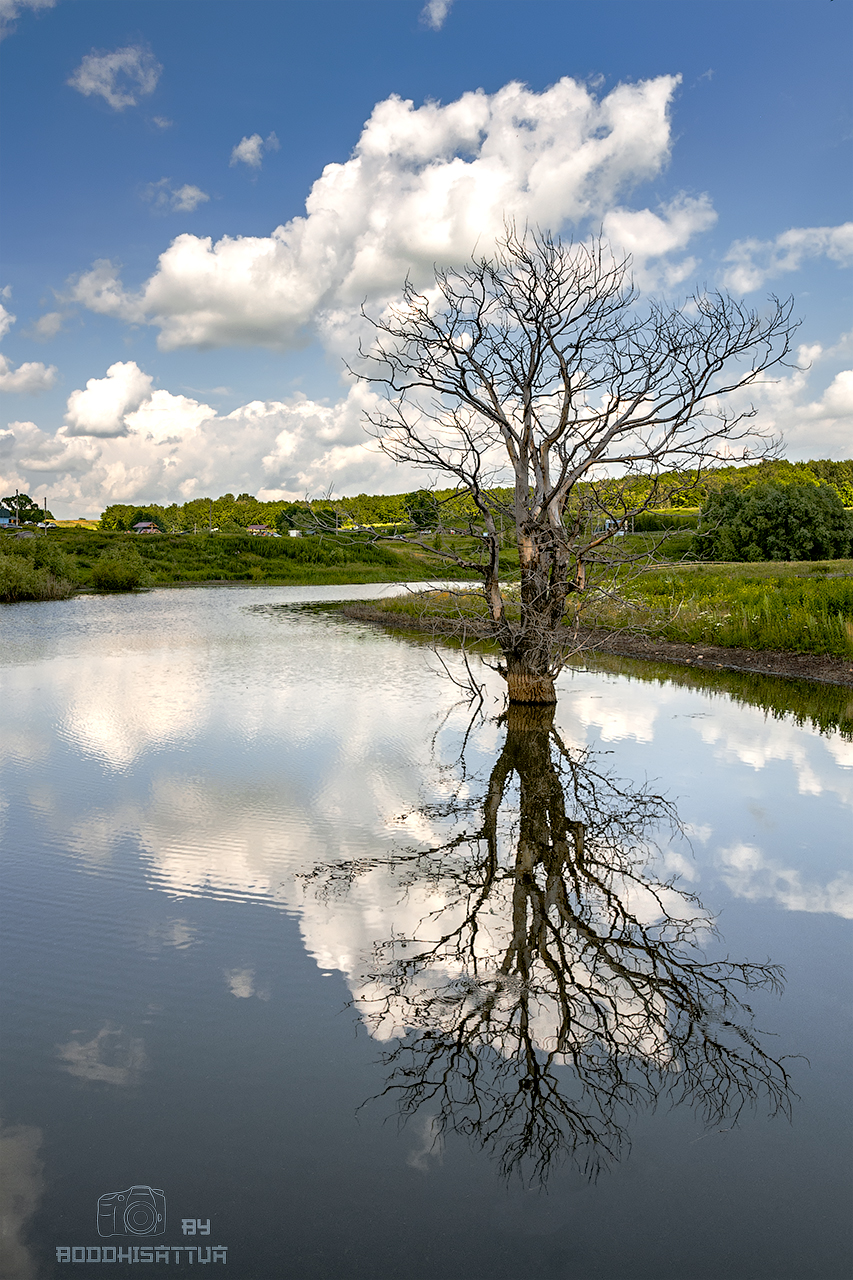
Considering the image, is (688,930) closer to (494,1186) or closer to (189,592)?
(494,1186)

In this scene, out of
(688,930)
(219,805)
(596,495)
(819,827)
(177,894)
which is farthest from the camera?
(596,495)

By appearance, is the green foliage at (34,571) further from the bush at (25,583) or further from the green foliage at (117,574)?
the green foliage at (117,574)

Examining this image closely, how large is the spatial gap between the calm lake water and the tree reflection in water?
0.8 inches

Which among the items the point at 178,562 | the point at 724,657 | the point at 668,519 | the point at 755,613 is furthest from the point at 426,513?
the point at 178,562

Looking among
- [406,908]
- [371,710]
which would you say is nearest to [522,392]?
[371,710]

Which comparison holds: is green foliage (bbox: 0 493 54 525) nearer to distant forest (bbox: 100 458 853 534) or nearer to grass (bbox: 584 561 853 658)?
distant forest (bbox: 100 458 853 534)

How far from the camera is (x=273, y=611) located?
1550 inches

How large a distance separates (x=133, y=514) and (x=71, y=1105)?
158m

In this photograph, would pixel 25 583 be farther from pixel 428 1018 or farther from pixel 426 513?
pixel 428 1018

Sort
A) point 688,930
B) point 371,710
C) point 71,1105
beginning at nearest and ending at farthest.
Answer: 1. point 71,1105
2. point 688,930
3. point 371,710

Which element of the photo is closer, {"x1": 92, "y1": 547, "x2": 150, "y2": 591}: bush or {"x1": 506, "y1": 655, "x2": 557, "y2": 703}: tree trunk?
{"x1": 506, "y1": 655, "x2": 557, "y2": 703}: tree trunk

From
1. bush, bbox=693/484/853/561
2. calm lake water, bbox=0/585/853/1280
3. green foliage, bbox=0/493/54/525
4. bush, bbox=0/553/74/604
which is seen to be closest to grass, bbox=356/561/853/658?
calm lake water, bbox=0/585/853/1280

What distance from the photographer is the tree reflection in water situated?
13.7 feet

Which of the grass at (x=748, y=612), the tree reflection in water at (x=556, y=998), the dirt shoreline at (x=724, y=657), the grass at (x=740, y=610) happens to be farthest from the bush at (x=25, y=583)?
the tree reflection in water at (x=556, y=998)
